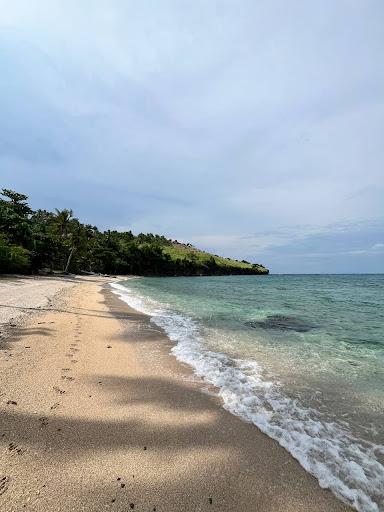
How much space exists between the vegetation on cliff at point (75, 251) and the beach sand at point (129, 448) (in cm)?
3291

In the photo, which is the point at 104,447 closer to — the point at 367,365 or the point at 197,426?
the point at 197,426

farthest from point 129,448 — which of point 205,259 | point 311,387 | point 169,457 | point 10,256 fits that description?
point 205,259

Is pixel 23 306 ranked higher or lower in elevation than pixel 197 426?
higher

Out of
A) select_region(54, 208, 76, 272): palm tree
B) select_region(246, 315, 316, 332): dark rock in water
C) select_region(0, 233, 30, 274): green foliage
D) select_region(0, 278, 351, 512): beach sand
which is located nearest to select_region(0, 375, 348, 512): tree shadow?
select_region(0, 278, 351, 512): beach sand

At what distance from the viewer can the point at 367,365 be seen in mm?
8867

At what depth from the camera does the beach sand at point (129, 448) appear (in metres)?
3.34

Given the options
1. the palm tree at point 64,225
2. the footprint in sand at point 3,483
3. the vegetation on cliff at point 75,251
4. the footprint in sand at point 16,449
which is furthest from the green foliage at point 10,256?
the footprint in sand at point 3,483

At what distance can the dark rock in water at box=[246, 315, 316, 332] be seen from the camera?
1438 cm

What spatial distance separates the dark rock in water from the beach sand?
8192 millimetres

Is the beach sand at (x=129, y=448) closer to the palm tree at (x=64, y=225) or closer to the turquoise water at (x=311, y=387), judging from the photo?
the turquoise water at (x=311, y=387)

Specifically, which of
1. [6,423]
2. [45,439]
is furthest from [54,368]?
[45,439]

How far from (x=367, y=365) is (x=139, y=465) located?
7983mm

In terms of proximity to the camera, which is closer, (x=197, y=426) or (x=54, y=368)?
(x=197, y=426)

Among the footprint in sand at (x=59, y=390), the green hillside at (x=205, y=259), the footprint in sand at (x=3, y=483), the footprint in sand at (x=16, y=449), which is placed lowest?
the footprint in sand at (x=3, y=483)
